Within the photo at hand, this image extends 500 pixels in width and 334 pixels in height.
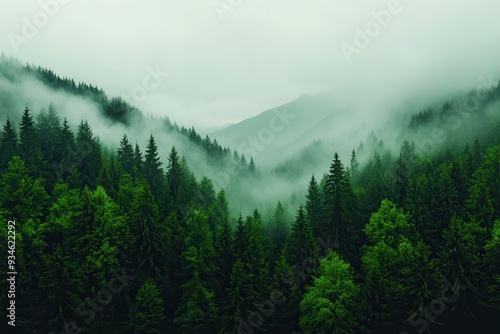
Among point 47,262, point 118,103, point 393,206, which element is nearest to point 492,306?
point 393,206

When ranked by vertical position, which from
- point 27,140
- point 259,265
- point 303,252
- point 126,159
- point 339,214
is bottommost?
point 259,265

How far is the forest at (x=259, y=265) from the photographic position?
160ft

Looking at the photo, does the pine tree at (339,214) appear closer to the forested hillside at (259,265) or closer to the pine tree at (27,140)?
the forested hillside at (259,265)

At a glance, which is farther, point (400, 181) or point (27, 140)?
point (27, 140)

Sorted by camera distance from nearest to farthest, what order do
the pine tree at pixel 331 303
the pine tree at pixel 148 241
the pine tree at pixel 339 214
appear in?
the pine tree at pixel 331 303
the pine tree at pixel 148 241
the pine tree at pixel 339 214

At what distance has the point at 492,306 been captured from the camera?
5034 cm

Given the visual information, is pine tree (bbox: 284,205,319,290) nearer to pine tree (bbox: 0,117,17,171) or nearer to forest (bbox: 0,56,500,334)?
forest (bbox: 0,56,500,334)

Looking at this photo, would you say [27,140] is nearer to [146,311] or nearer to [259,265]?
[146,311]

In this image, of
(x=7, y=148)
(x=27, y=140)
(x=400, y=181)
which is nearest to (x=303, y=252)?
(x=400, y=181)

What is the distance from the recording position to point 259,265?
53.0 meters

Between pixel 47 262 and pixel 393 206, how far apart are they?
45007mm

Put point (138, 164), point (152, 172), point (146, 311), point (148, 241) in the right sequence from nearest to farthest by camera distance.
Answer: point (146, 311), point (148, 241), point (152, 172), point (138, 164)

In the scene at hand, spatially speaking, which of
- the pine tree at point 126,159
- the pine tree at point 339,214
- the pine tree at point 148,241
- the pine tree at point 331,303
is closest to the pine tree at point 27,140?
the pine tree at point 126,159

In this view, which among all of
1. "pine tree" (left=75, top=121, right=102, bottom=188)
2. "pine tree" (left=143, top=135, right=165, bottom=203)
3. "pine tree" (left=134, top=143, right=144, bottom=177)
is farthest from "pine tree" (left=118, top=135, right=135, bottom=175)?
"pine tree" (left=75, top=121, right=102, bottom=188)
